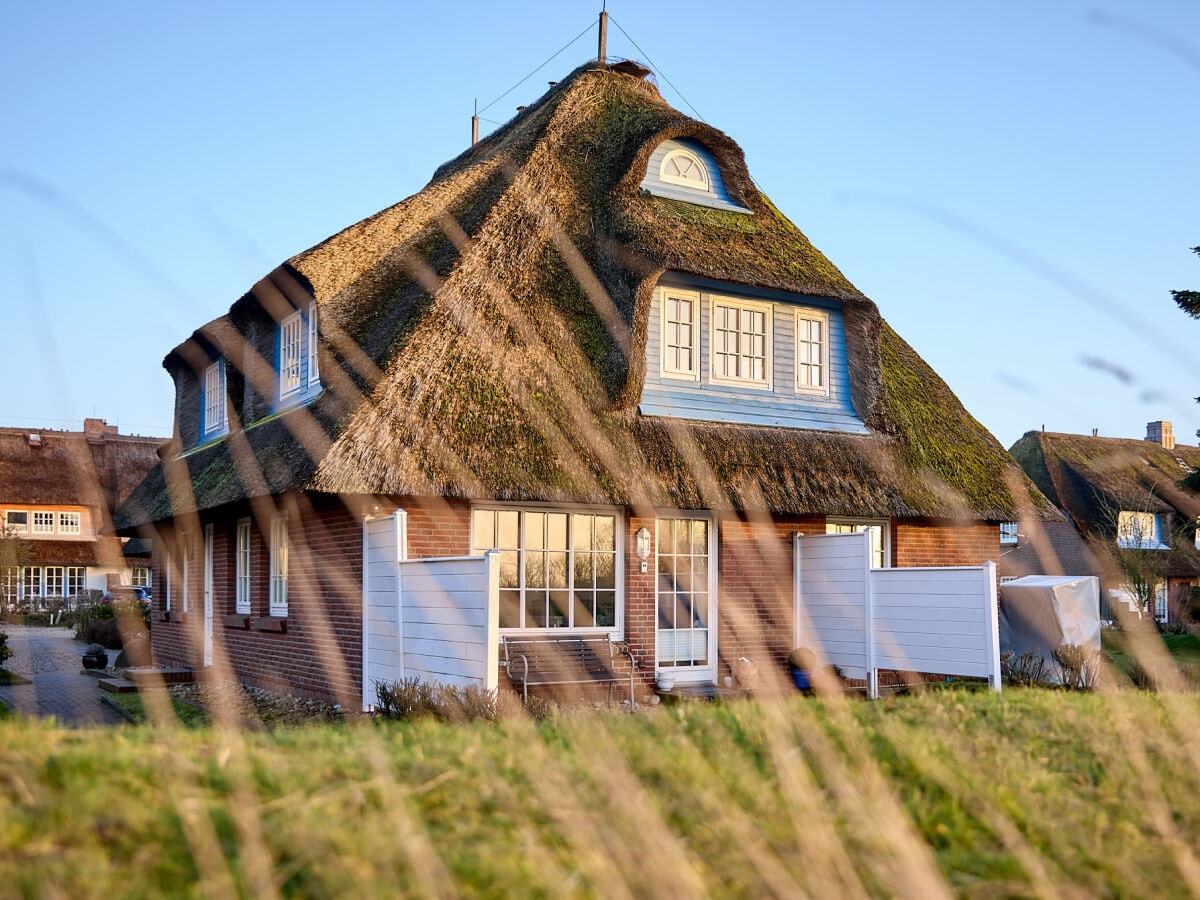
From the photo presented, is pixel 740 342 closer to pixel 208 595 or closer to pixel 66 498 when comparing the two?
pixel 208 595

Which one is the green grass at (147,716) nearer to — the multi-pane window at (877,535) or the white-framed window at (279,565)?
the white-framed window at (279,565)

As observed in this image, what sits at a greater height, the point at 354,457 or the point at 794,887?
the point at 354,457

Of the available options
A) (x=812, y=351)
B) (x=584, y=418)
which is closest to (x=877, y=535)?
(x=812, y=351)

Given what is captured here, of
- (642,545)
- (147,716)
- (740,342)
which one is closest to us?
(147,716)

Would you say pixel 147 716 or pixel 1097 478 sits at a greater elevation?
pixel 1097 478

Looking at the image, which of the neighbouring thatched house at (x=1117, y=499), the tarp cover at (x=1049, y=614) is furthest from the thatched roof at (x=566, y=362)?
the neighbouring thatched house at (x=1117, y=499)

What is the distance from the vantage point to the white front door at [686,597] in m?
13.4

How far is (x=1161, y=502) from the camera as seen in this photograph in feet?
133

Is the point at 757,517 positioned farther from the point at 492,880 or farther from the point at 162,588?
the point at 162,588

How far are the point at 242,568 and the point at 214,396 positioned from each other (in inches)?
143

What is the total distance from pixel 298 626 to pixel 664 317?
5.63 meters

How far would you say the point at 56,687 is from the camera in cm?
1638

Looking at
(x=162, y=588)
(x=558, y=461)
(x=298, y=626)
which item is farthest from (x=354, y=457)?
(x=162, y=588)

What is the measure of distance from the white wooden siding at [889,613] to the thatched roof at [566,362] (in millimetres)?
747
